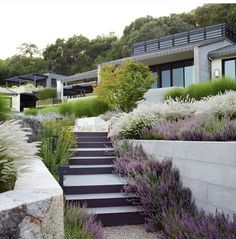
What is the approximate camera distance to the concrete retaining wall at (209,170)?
4281 mm

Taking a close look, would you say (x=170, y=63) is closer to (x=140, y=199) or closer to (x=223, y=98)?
(x=223, y=98)

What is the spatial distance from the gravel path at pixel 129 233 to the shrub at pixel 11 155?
1.85m

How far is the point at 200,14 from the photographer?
37.8 meters

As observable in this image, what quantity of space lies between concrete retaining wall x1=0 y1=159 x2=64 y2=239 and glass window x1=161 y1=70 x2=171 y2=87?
2007 cm

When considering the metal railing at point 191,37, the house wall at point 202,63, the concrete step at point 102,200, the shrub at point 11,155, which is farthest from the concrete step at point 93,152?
the metal railing at point 191,37

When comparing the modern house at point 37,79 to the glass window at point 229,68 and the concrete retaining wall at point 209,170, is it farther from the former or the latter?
the concrete retaining wall at point 209,170

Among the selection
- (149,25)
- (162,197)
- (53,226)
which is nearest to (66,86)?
(149,25)

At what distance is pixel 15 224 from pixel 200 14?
38537 mm

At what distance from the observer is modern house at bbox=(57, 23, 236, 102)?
18.8 m

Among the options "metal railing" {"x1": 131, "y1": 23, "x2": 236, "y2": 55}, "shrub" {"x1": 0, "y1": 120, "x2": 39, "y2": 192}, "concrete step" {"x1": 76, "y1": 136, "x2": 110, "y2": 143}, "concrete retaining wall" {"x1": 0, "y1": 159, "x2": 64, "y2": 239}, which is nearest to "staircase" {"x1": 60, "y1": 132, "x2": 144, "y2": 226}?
"concrete step" {"x1": 76, "y1": 136, "x2": 110, "y2": 143}

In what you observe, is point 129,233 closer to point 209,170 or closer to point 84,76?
point 209,170

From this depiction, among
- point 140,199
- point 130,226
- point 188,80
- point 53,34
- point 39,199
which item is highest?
point 53,34

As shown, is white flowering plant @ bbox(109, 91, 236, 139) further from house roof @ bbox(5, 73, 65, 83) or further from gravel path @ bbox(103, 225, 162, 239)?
house roof @ bbox(5, 73, 65, 83)

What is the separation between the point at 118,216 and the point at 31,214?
9.08 ft
